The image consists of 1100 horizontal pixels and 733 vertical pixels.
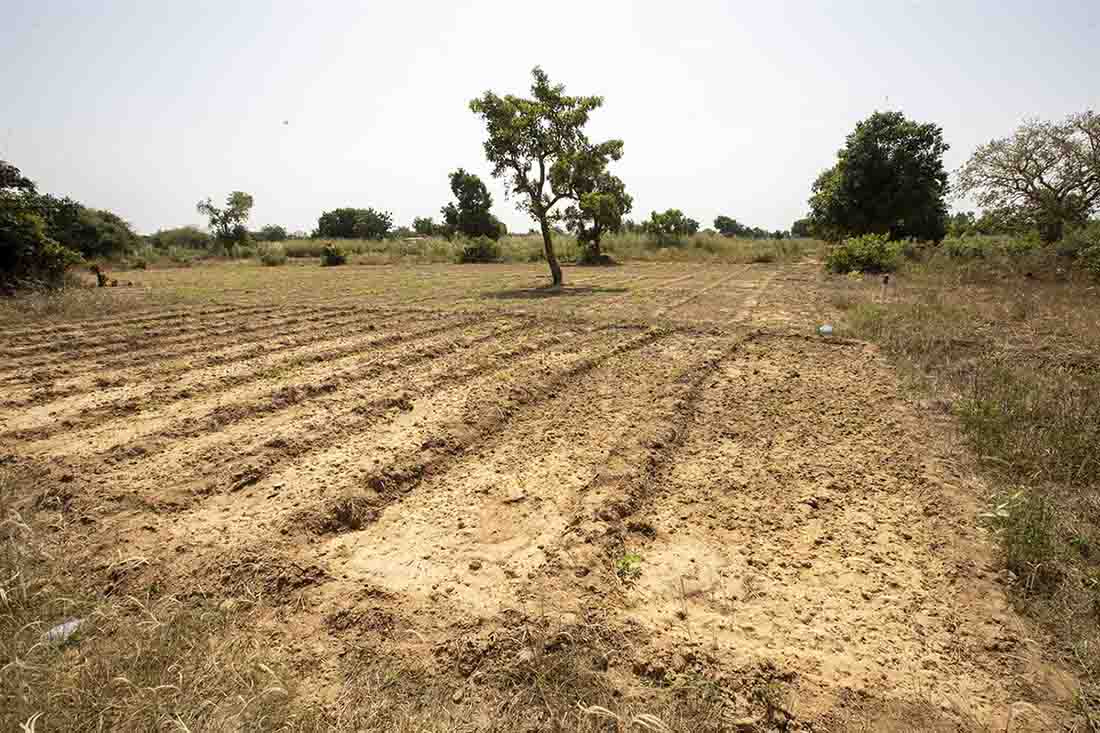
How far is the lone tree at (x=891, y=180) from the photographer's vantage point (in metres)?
24.4

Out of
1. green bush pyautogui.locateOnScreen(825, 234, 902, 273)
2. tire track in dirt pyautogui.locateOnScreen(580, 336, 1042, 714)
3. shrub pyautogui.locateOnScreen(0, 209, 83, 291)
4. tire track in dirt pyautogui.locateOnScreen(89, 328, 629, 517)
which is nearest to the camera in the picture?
tire track in dirt pyautogui.locateOnScreen(580, 336, 1042, 714)

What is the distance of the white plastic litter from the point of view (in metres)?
2.06

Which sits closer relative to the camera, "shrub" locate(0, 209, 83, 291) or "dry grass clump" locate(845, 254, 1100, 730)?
"dry grass clump" locate(845, 254, 1100, 730)

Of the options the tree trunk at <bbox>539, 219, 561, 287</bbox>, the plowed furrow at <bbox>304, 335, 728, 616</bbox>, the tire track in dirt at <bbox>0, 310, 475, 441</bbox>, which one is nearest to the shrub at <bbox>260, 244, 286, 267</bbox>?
the tree trunk at <bbox>539, 219, 561, 287</bbox>

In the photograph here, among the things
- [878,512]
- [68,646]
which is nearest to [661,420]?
[878,512]

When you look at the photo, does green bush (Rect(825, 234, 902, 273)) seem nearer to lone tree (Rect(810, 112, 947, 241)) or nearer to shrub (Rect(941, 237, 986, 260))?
shrub (Rect(941, 237, 986, 260))

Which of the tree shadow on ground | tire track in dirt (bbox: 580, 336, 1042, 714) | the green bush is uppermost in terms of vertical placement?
the green bush

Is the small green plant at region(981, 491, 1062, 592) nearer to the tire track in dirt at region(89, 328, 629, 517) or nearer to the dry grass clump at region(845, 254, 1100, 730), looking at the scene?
the dry grass clump at region(845, 254, 1100, 730)

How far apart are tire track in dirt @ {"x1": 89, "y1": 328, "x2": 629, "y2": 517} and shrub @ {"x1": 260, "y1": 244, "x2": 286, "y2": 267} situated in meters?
34.1

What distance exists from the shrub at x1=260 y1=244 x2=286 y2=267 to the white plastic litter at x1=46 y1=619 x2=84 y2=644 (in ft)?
121

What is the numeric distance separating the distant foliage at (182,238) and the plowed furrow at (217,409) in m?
51.5

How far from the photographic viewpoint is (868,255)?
1986 cm

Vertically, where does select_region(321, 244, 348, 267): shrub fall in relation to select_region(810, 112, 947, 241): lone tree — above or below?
below

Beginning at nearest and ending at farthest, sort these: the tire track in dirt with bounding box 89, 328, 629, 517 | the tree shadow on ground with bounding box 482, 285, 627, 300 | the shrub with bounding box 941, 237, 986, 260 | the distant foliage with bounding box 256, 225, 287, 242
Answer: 1. the tire track in dirt with bounding box 89, 328, 629, 517
2. the tree shadow on ground with bounding box 482, 285, 627, 300
3. the shrub with bounding box 941, 237, 986, 260
4. the distant foliage with bounding box 256, 225, 287, 242
